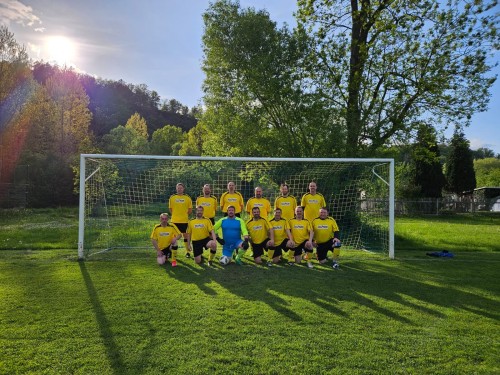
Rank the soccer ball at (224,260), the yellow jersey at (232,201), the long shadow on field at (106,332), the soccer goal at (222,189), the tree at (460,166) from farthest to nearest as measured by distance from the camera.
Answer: the tree at (460,166)
the soccer goal at (222,189)
the yellow jersey at (232,201)
the soccer ball at (224,260)
the long shadow on field at (106,332)

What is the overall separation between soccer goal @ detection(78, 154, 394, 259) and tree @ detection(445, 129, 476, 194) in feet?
81.3

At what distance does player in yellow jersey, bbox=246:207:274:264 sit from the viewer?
7.88m

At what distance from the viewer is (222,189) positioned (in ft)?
41.3

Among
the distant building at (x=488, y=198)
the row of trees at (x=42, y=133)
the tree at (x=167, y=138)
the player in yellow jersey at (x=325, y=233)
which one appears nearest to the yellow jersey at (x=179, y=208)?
the player in yellow jersey at (x=325, y=233)

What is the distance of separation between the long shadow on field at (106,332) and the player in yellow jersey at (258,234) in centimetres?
327

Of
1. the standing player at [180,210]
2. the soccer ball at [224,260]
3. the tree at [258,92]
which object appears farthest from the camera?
the tree at [258,92]

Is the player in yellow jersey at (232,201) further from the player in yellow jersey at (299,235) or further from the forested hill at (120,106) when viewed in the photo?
the forested hill at (120,106)

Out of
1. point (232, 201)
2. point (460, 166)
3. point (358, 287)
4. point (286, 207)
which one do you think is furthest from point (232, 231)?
point (460, 166)

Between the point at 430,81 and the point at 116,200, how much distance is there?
10.8 meters

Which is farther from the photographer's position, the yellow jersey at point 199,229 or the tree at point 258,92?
the tree at point 258,92

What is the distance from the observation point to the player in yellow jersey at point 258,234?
7.88 meters

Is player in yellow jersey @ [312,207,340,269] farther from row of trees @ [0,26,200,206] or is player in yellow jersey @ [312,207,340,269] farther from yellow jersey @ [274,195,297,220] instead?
row of trees @ [0,26,200,206]

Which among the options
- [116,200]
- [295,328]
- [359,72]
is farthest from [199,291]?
[359,72]

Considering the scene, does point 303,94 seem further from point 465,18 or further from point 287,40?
point 465,18
